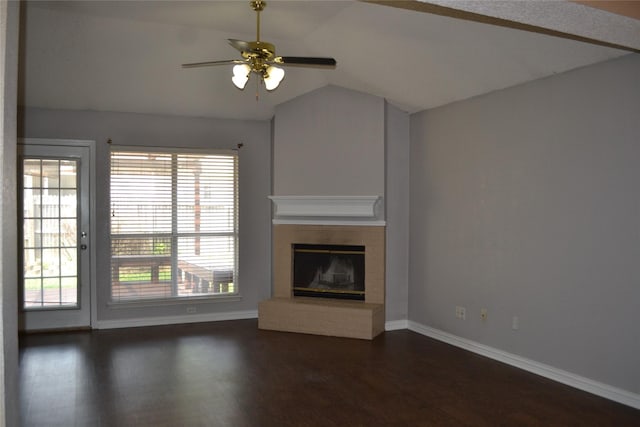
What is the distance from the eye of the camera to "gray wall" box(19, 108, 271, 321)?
6.29 m

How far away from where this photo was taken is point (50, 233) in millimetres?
6219

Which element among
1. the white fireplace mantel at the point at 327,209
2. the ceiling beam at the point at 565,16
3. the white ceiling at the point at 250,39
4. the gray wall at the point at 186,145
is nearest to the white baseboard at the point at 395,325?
the white fireplace mantel at the point at 327,209

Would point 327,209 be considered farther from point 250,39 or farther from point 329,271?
point 250,39

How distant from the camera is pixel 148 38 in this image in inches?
201

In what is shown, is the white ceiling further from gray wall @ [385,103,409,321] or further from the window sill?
the window sill

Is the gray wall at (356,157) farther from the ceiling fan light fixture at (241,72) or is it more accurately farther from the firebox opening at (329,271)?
the ceiling fan light fixture at (241,72)

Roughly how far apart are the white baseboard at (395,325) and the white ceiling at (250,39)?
2.53m

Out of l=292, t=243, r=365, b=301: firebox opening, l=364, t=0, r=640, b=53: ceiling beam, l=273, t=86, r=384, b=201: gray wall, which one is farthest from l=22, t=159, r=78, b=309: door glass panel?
l=364, t=0, r=640, b=53: ceiling beam

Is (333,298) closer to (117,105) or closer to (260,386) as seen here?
(260,386)

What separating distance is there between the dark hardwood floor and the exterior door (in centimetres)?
39

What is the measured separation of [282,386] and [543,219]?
8.68ft

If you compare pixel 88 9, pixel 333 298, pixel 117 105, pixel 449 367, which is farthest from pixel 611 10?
pixel 117 105

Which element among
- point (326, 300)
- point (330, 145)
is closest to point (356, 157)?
point (330, 145)

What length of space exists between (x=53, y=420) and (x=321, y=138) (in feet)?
13.3
